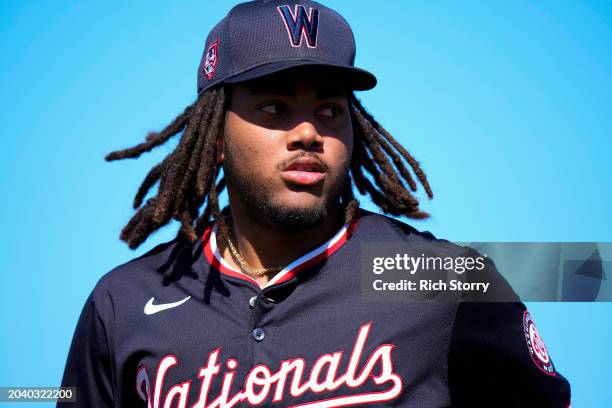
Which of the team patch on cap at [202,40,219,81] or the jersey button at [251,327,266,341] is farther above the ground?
the team patch on cap at [202,40,219,81]

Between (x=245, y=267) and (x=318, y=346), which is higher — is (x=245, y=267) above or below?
above

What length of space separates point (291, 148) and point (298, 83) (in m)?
0.32

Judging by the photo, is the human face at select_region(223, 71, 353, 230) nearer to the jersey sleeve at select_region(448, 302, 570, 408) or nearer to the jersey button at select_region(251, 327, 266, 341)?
the jersey button at select_region(251, 327, 266, 341)

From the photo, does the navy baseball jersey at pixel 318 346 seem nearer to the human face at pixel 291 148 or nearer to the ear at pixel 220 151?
the human face at pixel 291 148

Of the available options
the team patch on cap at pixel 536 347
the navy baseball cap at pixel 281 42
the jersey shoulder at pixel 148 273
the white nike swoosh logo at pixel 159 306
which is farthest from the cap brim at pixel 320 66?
the team patch on cap at pixel 536 347

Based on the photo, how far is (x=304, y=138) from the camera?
317 cm

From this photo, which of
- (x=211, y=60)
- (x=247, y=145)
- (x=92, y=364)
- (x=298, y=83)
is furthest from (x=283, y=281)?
(x=211, y=60)

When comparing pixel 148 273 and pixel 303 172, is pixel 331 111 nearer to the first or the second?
pixel 303 172

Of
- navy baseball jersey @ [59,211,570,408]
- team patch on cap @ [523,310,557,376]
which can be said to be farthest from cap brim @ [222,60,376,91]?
team patch on cap @ [523,310,557,376]

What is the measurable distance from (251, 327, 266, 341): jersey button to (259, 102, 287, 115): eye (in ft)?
3.22

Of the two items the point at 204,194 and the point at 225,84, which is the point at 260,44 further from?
the point at 204,194

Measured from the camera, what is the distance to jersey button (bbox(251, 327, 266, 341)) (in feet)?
10.1

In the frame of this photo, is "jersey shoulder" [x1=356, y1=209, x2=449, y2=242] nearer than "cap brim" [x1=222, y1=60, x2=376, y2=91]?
No

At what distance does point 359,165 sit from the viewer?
3.83 meters
